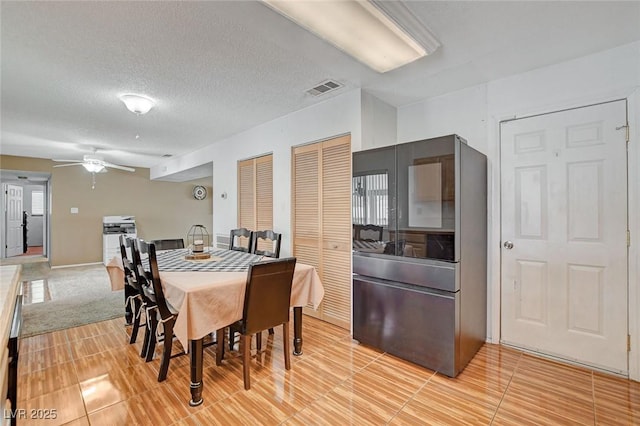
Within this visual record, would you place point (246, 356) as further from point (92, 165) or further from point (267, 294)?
point (92, 165)

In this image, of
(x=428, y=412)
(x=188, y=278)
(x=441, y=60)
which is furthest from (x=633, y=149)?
(x=188, y=278)

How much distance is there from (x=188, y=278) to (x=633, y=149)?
3.41m

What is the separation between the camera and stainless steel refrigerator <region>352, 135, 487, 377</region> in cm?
224

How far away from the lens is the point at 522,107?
2.66 meters

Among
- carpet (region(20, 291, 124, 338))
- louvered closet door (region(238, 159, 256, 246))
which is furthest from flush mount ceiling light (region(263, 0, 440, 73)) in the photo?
carpet (region(20, 291, 124, 338))

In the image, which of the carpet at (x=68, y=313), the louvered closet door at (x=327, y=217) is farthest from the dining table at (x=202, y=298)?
the carpet at (x=68, y=313)

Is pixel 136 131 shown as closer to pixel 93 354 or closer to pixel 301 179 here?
pixel 301 179

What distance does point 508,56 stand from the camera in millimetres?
2389

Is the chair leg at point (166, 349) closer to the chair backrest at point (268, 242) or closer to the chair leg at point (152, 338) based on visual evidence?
the chair leg at point (152, 338)

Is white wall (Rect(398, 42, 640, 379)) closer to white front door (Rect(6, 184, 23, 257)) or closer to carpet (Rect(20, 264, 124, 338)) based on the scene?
carpet (Rect(20, 264, 124, 338))

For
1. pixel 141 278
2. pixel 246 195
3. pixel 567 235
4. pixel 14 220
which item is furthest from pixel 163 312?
pixel 14 220

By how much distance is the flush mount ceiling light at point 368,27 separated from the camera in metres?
1.68

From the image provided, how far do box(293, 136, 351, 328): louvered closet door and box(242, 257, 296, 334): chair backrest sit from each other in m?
1.10

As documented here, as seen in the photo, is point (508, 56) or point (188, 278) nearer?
point (188, 278)
